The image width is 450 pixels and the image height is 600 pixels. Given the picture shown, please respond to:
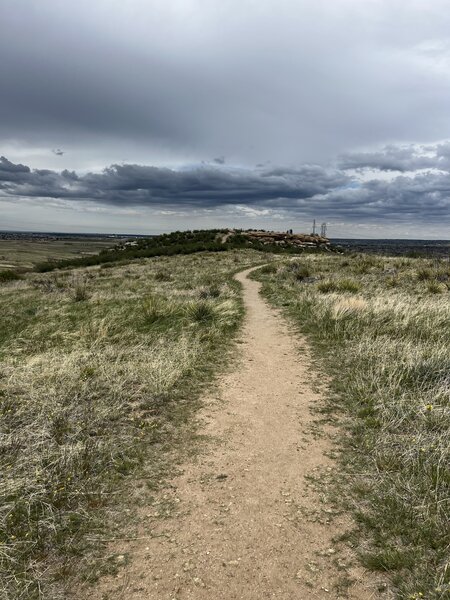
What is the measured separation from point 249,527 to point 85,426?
271 cm

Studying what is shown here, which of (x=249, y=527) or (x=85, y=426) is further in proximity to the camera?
(x=85, y=426)

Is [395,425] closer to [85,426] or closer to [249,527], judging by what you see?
[249,527]

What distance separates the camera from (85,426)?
5.27 m

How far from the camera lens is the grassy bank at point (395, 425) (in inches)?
125

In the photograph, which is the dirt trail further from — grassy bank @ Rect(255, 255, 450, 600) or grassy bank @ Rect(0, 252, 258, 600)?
grassy bank @ Rect(0, 252, 258, 600)

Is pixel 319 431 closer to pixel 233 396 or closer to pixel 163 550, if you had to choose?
pixel 233 396

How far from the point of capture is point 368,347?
812 cm

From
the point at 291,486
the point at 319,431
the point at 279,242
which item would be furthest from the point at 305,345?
the point at 279,242

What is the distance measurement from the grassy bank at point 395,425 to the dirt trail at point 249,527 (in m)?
0.33

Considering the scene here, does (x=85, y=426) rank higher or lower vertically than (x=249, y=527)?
higher

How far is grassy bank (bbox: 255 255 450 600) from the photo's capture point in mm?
3180

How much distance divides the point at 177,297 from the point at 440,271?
13.8 meters

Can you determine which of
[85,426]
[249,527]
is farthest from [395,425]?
[85,426]

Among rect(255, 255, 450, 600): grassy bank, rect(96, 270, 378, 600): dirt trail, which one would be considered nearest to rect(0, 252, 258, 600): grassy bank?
rect(96, 270, 378, 600): dirt trail
